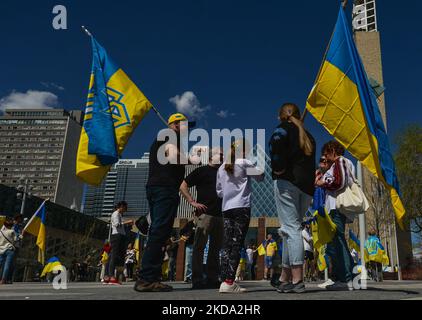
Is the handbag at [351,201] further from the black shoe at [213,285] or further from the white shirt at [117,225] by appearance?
the white shirt at [117,225]

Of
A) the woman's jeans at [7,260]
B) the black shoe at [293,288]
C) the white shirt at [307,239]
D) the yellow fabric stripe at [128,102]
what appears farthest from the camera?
the white shirt at [307,239]

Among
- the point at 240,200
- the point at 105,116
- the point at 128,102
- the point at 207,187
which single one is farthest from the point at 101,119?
the point at 240,200

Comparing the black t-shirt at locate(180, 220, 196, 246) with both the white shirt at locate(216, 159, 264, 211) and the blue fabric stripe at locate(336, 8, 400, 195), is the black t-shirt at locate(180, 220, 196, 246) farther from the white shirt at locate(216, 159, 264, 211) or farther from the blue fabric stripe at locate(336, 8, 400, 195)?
the blue fabric stripe at locate(336, 8, 400, 195)

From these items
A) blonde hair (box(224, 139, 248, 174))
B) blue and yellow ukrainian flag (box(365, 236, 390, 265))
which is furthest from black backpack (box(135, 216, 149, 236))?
blue and yellow ukrainian flag (box(365, 236, 390, 265))

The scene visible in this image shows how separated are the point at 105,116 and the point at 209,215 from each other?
2646 millimetres

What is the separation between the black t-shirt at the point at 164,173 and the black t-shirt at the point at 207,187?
0.94 meters

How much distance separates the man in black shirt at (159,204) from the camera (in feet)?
15.9

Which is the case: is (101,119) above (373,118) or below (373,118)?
above

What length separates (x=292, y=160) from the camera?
438 cm

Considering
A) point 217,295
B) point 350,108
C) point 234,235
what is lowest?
point 217,295

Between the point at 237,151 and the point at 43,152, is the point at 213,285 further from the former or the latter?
the point at 43,152

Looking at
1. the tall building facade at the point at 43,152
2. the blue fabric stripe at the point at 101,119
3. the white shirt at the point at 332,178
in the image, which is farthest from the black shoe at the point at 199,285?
the tall building facade at the point at 43,152

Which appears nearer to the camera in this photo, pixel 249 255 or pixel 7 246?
pixel 7 246

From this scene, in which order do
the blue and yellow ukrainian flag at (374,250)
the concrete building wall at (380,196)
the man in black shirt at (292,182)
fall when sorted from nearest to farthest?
the man in black shirt at (292,182) < the blue and yellow ukrainian flag at (374,250) < the concrete building wall at (380,196)
